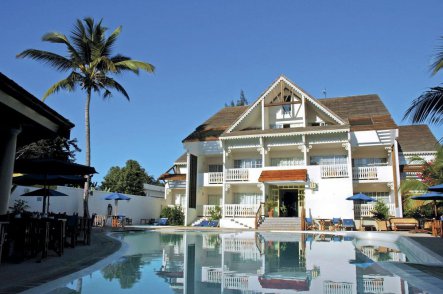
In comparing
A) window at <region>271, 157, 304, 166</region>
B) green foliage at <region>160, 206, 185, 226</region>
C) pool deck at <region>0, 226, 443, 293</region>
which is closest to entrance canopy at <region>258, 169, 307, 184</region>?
window at <region>271, 157, 304, 166</region>

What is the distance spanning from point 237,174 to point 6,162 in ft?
71.1

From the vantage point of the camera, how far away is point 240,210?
1113 inches

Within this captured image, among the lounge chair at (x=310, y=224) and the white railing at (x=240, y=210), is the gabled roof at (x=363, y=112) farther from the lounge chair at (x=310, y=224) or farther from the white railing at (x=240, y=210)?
the white railing at (x=240, y=210)

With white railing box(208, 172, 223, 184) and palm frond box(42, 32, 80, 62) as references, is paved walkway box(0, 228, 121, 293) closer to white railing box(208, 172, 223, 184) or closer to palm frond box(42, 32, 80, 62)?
palm frond box(42, 32, 80, 62)

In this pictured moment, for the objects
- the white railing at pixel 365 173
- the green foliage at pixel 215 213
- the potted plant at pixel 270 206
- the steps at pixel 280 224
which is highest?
the white railing at pixel 365 173

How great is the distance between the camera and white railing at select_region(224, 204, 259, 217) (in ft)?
92.1

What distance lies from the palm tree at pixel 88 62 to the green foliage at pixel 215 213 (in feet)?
34.4

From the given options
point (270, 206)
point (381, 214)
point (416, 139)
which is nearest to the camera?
point (381, 214)

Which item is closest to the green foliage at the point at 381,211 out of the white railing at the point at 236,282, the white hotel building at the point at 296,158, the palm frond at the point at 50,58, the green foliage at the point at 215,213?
the white hotel building at the point at 296,158

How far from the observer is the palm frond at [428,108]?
337 inches

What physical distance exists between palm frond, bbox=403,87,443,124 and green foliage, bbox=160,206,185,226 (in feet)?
79.5

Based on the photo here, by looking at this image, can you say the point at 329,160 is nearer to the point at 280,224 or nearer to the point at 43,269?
the point at 280,224

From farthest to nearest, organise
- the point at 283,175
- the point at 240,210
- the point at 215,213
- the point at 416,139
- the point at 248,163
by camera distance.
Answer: the point at 416,139, the point at 248,163, the point at 215,213, the point at 240,210, the point at 283,175

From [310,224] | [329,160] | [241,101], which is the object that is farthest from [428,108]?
[241,101]
